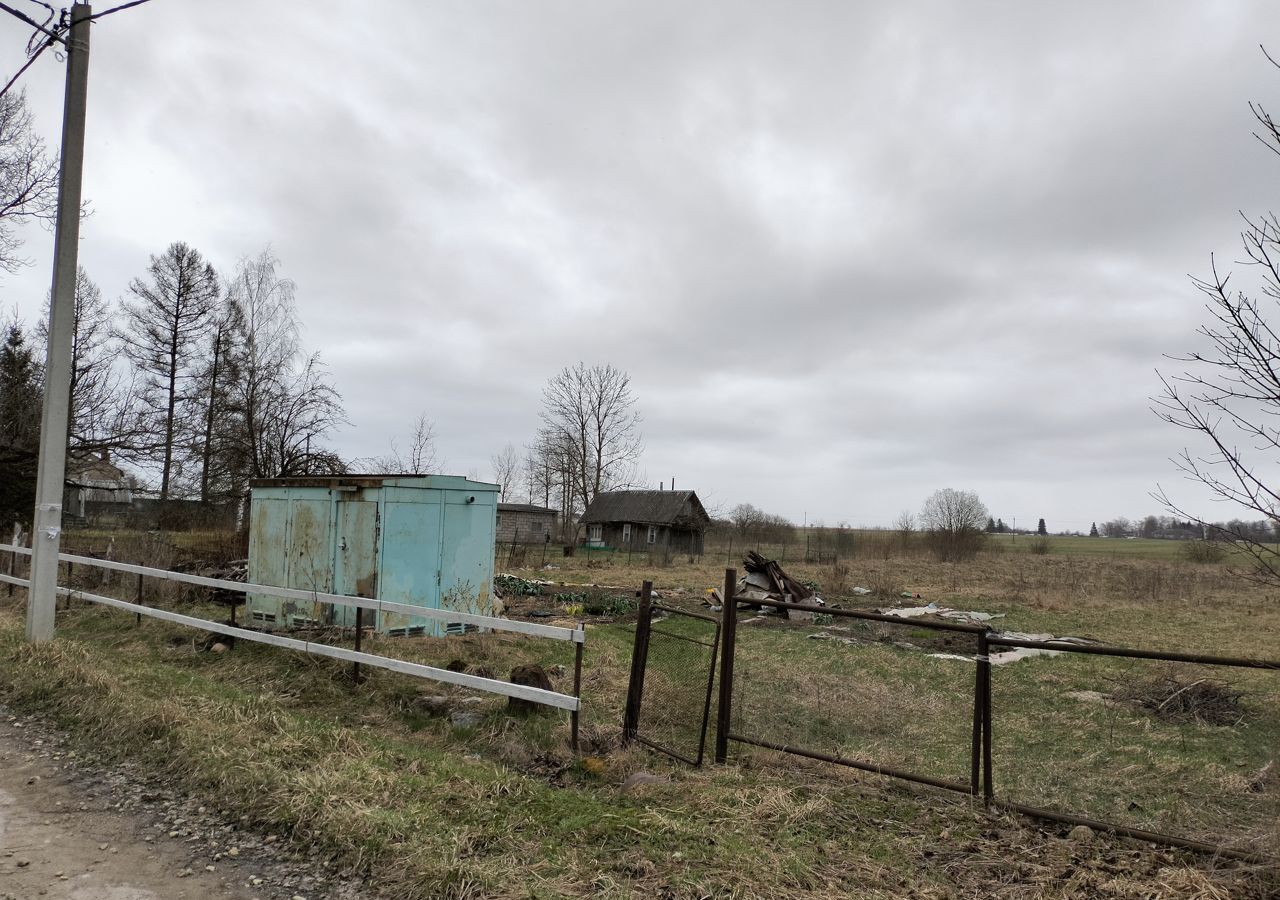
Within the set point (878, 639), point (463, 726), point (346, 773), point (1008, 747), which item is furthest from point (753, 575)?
point (346, 773)

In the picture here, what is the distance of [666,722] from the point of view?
6.55 meters

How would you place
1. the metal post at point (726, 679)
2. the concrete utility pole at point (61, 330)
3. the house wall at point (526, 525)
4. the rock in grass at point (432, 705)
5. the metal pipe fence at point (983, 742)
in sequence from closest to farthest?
the metal pipe fence at point (983, 742)
the metal post at point (726, 679)
the rock in grass at point (432, 705)
the concrete utility pole at point (61, 330)
the house wall at point (526, 525)

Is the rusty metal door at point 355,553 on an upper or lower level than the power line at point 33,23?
lower

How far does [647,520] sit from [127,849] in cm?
4914

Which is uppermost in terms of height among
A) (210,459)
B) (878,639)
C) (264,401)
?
(264,401)

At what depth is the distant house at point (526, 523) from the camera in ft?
184

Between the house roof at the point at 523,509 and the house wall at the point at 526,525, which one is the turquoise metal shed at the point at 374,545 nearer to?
the house wall at the point at 526,525

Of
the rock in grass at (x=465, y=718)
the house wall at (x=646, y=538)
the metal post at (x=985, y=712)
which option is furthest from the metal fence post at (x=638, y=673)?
the house wall at (x=646, y=538)

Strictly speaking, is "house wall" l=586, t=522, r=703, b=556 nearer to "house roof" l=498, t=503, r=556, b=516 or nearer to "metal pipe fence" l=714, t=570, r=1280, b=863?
"house roof" l=498, t=503, r=556, b=516

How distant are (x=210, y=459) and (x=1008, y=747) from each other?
106 feet

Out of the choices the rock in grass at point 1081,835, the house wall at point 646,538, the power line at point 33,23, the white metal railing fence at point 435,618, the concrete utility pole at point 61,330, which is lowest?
the house wall at point 646,538

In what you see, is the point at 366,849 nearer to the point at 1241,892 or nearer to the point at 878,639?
the point at 1241,892

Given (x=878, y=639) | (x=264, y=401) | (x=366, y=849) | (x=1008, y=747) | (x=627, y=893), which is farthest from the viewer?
(x=264, y=401)

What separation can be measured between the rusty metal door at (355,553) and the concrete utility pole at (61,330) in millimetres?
3290
